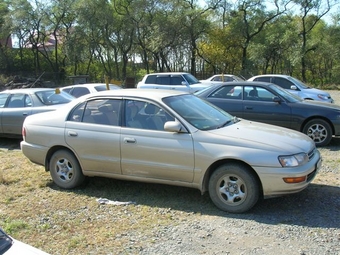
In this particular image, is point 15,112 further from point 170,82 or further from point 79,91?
point 170,82

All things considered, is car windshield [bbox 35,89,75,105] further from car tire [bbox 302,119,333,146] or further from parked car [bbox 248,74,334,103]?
parked car [bbox 248,74,334,103]

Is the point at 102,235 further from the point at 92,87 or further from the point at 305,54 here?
the point at 305,54

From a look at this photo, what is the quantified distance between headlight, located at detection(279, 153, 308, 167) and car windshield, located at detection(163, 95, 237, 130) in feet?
3.50

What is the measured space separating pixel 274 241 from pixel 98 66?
135 feet

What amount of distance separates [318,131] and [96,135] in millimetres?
5491

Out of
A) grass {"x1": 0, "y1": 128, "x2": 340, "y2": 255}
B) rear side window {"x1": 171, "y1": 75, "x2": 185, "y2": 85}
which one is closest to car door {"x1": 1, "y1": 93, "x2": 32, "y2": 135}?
grass {"x1": 0, "y1": 128, "x2": 340, "y2": 255}

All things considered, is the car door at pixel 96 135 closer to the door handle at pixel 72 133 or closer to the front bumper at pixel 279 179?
the door handle at pixel 72 133

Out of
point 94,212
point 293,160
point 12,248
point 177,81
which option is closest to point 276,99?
point 293,160

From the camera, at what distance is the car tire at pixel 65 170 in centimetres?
569

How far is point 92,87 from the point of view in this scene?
13125 millimetres

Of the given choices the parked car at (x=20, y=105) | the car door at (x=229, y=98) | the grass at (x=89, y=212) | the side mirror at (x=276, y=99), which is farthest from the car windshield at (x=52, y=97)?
the side mirror at (x=276, y=99)

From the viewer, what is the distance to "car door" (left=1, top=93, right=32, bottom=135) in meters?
9.27

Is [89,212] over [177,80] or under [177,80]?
under

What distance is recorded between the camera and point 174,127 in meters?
4.82
